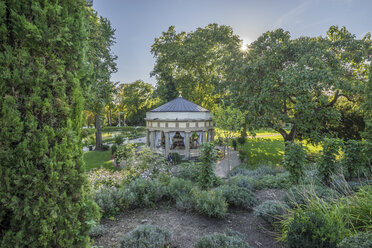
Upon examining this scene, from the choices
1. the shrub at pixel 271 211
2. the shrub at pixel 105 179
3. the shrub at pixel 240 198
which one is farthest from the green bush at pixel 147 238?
the shrub at pixel 105 179

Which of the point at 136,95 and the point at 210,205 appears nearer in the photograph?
the point at 210,205

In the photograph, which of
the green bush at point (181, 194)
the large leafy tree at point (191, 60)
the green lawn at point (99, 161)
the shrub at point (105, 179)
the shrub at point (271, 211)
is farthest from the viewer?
the large leafy tree at point (191, 60)

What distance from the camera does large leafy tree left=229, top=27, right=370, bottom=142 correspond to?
11.0 metres

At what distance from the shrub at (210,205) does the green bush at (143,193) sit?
1.21 metres

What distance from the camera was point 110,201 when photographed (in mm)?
4723

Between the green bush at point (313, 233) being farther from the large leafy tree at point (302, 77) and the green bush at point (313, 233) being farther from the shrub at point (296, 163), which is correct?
the large leafy tree at point (302, 77)

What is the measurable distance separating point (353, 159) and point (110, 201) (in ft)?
26.6

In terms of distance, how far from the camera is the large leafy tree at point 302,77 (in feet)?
35.9

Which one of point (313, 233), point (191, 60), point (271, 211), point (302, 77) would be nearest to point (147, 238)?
point (313, 233)

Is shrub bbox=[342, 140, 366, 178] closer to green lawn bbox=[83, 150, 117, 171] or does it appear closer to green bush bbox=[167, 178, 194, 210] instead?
green bush bbox=[167, 178, 194, 210]

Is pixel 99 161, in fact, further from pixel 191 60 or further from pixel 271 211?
pixel 191 60

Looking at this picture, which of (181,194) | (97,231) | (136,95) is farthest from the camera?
(136,95)

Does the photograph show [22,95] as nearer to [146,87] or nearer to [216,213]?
[216,213]

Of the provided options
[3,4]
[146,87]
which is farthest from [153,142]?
[146,87]
